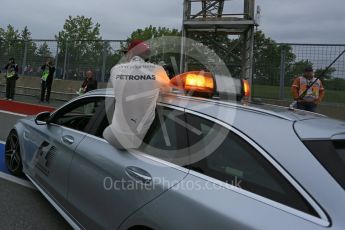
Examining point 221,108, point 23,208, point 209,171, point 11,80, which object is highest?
point 11,80

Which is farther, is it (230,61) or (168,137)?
(230,61)

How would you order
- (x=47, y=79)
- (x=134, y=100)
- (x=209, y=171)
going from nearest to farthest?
(x=209, y=171)
(x=134, y=100)
(x=47, y=79)

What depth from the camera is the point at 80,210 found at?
3631 mm

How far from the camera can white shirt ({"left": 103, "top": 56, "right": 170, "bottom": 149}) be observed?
134 inches

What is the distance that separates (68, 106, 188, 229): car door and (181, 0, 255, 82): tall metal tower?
378 inches

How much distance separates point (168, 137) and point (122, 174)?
417 millimetres

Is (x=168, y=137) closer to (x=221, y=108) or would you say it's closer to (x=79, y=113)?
(x=221, y=108)

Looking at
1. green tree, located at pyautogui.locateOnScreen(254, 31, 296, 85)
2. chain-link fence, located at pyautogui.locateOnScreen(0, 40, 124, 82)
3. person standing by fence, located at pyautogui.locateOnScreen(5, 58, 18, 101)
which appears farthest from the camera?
person standing by fence, located at pyautogui.locateOnScreen(5, 58, 18, 101)

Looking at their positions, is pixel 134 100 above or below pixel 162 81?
below

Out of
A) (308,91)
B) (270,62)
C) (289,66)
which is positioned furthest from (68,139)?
(270,62)

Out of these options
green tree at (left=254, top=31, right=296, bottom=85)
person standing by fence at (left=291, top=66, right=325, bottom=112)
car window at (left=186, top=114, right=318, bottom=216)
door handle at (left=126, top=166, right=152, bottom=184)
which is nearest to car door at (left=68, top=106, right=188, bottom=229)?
door handle at (left=126, top=166, right=152, bottom=184)

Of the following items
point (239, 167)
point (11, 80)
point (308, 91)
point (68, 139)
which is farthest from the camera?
point (11, 80)

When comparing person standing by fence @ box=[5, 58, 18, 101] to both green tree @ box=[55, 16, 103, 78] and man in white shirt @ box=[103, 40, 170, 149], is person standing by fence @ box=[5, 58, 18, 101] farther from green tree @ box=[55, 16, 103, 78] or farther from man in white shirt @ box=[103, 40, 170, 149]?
man in white shirt @ box=[103, 40, 170, 149]

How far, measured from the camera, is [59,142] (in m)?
4.28
